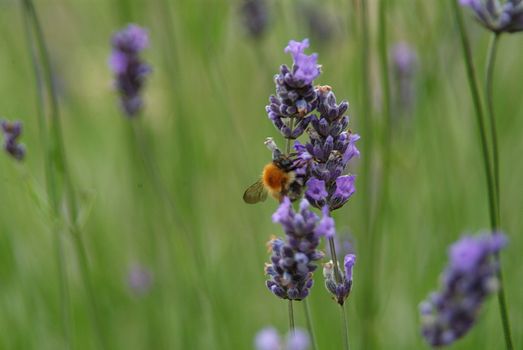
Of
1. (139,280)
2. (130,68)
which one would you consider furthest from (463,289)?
(139,280)

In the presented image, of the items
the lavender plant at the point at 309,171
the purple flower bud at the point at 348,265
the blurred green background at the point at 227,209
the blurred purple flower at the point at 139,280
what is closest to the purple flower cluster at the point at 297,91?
the lavender plant at the point at 309,171

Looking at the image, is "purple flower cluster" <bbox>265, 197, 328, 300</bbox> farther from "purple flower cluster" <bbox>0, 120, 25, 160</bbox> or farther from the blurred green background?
"purple flower cluster" <bbox>0, 120, 25, 160</bbox>

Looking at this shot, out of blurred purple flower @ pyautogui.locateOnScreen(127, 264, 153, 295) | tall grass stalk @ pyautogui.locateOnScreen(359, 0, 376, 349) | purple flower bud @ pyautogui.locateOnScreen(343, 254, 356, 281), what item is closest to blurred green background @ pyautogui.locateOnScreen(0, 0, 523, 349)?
blurred purple flower @ pyautogui.locateOnScreen(127, 264, 153, 295)

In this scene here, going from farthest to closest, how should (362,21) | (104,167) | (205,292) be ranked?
(104,167) < (205,292) < (362,21)

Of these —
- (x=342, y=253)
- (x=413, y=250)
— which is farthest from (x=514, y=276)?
(x=342, y=253)

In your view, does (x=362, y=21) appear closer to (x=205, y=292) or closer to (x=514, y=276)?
(x=205, y=292)

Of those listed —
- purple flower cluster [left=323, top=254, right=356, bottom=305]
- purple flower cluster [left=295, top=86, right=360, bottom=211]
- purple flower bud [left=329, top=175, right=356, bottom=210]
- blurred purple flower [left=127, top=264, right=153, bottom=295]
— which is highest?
purple flower cluster [left=295, top=86, right=360, bottom=211]

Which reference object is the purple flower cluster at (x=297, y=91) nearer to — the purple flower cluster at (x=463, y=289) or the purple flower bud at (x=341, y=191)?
the purple flower bud at (x=341, y=191)
